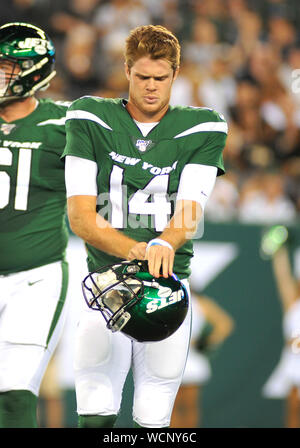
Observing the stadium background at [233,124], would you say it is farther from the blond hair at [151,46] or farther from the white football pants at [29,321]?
the blond hair at [151,46]

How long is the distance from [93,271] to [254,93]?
5.26 metres

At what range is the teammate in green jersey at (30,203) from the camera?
346cm

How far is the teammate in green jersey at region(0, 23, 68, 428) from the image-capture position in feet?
11.4

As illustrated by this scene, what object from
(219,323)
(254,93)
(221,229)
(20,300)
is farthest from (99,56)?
(20,300)

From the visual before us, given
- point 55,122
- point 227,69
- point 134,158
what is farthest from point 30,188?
point 227,69

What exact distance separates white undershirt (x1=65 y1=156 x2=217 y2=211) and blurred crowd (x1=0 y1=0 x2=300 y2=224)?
3.33m

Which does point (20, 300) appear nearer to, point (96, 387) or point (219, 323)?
point (96, 387)

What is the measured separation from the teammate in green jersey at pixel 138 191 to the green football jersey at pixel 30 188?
43cm

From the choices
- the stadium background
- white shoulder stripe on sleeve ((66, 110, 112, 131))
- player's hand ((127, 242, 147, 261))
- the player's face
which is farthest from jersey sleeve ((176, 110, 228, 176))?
the stadium background

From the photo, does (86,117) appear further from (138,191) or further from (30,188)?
(30,188)

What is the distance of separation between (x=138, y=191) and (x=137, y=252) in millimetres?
313

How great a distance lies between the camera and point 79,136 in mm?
3129

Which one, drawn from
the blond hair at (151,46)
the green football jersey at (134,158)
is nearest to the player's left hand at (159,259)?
the green football jersey at (134,158)

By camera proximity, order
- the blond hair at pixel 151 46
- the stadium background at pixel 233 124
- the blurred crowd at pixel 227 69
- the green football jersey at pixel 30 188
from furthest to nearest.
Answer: the blurred crowd at pixel 227 69
the stadium background at pixel 233 124
the green football jersey at pixel 30 188
the blond hair at pixel 151 46
